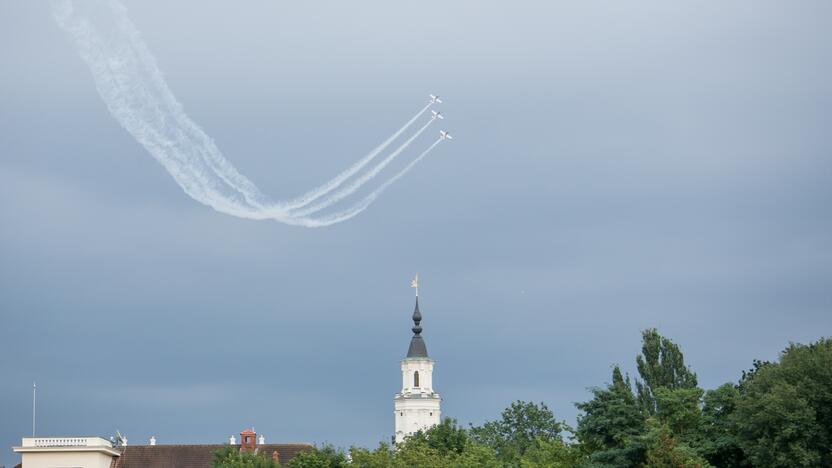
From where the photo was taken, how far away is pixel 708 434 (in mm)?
87188

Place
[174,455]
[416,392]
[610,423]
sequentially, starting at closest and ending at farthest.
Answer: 1. [610,423]
2. [174,455]
3. [416,392]

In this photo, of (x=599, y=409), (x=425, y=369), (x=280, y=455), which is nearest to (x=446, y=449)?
(x=280, y=455)

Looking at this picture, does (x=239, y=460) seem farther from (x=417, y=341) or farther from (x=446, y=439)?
(x=417, y=341)

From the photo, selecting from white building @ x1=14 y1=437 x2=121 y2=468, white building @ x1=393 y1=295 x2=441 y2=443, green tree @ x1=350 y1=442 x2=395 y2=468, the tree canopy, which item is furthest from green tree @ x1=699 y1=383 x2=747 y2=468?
white building @ x1=393 y1=295 x2=441 y2=443

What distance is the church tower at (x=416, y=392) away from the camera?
16875cm

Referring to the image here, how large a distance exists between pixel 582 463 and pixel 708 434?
7.40 meters

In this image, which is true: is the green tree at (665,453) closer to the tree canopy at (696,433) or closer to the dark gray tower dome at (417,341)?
the tree canopy at (696,433)

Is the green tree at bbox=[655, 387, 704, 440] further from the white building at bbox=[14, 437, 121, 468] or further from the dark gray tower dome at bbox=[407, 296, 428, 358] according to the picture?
the dark gray tower dome at bbox=[407, 296, 428, 358]

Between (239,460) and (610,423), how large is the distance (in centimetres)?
2386

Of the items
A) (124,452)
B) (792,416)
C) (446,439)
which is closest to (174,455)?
(124,452)

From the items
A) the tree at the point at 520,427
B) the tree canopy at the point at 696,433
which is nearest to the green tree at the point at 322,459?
the tree canopy at the point at 696,433

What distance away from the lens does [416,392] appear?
170 metres

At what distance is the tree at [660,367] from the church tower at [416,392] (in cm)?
5082

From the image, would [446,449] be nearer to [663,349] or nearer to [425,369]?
[663,349]
